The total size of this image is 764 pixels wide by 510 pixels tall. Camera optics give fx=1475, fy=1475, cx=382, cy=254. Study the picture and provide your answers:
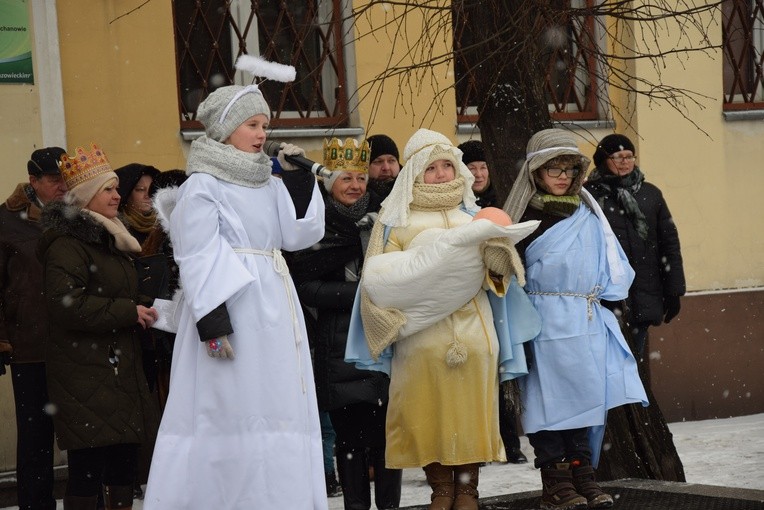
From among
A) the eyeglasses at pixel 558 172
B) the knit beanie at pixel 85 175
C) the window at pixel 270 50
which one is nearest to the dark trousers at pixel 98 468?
the knit beanie at pixel 85 175

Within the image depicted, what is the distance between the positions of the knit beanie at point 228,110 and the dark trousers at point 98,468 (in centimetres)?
163

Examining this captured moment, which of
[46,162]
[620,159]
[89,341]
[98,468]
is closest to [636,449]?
[620,159]

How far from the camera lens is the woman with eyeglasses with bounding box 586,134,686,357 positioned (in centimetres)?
914

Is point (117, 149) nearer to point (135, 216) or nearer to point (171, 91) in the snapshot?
point (171, 91)

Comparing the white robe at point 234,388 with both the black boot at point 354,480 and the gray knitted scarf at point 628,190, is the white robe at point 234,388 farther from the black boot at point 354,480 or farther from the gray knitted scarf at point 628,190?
the gray knitted scarf at point 628,190

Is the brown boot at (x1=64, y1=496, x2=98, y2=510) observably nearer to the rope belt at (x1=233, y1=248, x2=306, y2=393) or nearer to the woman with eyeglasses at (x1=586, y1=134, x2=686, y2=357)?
the rope belt at (x1=233, y1=248, x2=306, y2=393)

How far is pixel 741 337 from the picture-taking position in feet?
37.5

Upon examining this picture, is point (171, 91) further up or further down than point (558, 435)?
further up

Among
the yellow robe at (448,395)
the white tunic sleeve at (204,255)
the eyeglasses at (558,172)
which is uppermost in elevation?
the eyeglasses at (558,172)

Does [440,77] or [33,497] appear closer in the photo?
[33,497]

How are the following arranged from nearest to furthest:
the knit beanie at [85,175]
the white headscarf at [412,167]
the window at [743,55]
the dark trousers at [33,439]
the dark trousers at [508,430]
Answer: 1. the white headscarf at [412,167]
2. the knit beanie at [85,175]
3. the dark trousers at [33,439]
4. the dark trousers at [508,430]
5. the window at [743,55]

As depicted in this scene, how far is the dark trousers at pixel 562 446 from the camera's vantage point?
21.4 feet

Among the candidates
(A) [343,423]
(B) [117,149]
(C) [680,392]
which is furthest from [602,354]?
(C) [680,392]

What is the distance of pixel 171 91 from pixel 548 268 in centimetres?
→ 377
